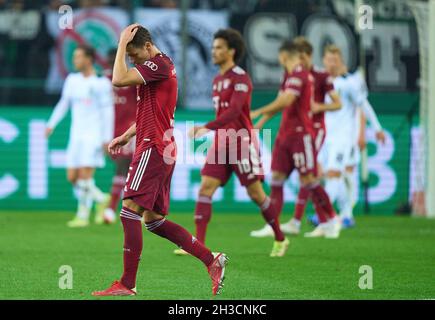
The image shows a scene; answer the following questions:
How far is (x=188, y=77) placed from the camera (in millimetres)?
19078

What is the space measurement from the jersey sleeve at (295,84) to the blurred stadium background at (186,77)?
4.88m

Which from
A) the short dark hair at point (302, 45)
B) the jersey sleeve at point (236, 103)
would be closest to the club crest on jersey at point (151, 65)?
the jersey sleeve at point (236, 103)

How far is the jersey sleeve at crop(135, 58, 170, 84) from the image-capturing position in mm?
8641

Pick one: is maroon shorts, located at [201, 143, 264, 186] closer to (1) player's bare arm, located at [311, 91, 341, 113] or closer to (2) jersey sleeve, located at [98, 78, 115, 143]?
(1) player's bare arm, located at [311, 91, 341, 113]

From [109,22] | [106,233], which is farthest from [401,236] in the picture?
[109,22]

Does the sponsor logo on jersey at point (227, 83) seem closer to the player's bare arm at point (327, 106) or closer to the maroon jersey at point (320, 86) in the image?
the player's bare arm at point (327, 106)

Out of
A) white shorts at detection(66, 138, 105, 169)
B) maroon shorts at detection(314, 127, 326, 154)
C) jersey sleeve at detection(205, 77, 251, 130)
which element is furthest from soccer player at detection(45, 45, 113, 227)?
jersey sleeve at detection(205, 77, 251, 130)

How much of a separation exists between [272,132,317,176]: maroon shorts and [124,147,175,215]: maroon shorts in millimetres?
5320

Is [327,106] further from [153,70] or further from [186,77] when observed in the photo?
[153,70]

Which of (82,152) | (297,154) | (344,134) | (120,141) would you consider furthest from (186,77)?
(120,141)

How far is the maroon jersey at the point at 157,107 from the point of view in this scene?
8.77 m

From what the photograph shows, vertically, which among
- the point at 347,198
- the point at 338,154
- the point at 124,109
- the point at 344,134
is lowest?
the point at 347,198

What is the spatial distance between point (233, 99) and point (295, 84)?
2.40 meters

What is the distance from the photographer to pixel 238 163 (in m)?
11.8
